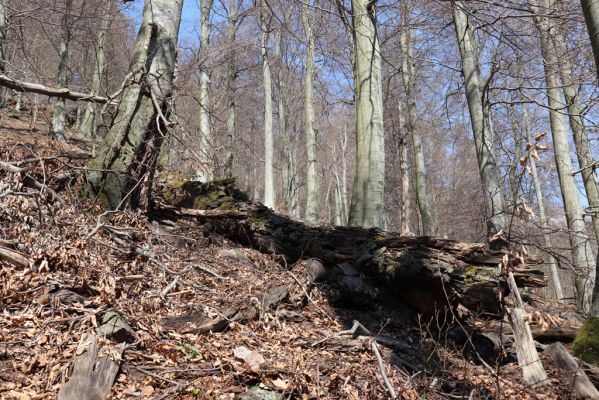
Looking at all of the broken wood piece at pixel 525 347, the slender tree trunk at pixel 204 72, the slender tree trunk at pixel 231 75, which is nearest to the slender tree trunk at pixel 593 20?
the broken wood piece at pixel 525 347

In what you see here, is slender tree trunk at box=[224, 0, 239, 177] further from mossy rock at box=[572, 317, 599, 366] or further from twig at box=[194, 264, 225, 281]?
mossy rock at box=[572, 317, 599, 366]

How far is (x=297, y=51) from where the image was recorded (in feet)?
59.7

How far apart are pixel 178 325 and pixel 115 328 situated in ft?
1.89

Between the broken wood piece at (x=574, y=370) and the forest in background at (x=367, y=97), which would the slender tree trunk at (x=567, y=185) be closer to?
the forest in background at (x=367, y=97)

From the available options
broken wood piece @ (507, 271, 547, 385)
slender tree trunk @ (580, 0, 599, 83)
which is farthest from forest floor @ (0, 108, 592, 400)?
slender tree trunk @ (580, 0, 599, 83)

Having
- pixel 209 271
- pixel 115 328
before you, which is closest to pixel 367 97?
pixel 209 271

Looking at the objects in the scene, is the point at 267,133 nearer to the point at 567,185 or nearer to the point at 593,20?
the point at 567,185

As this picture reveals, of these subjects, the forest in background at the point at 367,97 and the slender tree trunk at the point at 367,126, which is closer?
the forest in background at the point at 367,97

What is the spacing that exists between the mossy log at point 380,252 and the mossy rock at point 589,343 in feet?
3.32

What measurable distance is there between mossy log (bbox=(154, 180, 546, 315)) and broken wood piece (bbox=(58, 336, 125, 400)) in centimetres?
270

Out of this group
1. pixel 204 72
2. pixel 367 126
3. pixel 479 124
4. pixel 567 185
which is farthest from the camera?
pixel 204 72

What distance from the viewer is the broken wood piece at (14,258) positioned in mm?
3094

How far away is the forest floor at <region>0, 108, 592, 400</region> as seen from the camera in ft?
8.29

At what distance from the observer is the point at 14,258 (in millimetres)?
3111
